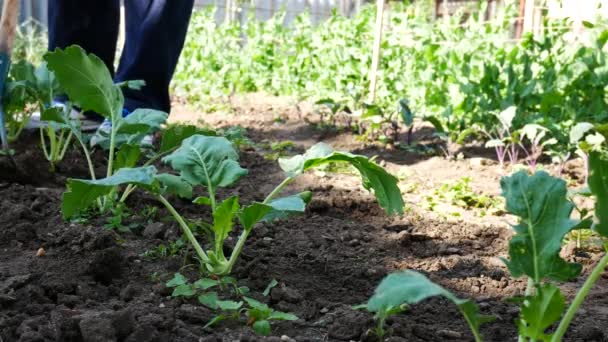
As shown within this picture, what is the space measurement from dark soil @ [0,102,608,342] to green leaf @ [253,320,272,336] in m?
0.02

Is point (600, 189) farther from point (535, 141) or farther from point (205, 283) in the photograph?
point (535, 141)

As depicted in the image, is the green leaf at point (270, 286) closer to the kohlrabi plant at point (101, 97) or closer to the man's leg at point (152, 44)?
the kohlrabi plant at point (101, 97)

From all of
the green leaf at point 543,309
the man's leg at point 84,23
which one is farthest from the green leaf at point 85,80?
the man's leg at point 84,23

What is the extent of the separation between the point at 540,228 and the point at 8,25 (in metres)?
2.46

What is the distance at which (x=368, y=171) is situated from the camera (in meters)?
1.96

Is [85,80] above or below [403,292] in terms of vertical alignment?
above

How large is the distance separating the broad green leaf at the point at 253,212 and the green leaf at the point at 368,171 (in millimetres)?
196

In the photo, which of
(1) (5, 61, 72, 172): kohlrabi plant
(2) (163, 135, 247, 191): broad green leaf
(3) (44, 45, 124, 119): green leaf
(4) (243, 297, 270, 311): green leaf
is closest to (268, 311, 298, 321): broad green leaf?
(4) (243, 297, 270, 311): green leaf

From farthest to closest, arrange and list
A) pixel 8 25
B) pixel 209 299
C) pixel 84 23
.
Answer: pixel 84 23, pixel 8 25, pixel 209 299

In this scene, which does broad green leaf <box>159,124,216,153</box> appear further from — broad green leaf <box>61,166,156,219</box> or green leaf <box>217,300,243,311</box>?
green leaf <box>217,300,243,311</box>

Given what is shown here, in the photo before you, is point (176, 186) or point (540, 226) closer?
point (540, 226)

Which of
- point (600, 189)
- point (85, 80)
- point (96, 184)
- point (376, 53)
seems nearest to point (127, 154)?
point (85, 80)

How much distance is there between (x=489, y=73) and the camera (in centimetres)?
431

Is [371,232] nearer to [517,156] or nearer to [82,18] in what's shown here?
[517,156]
